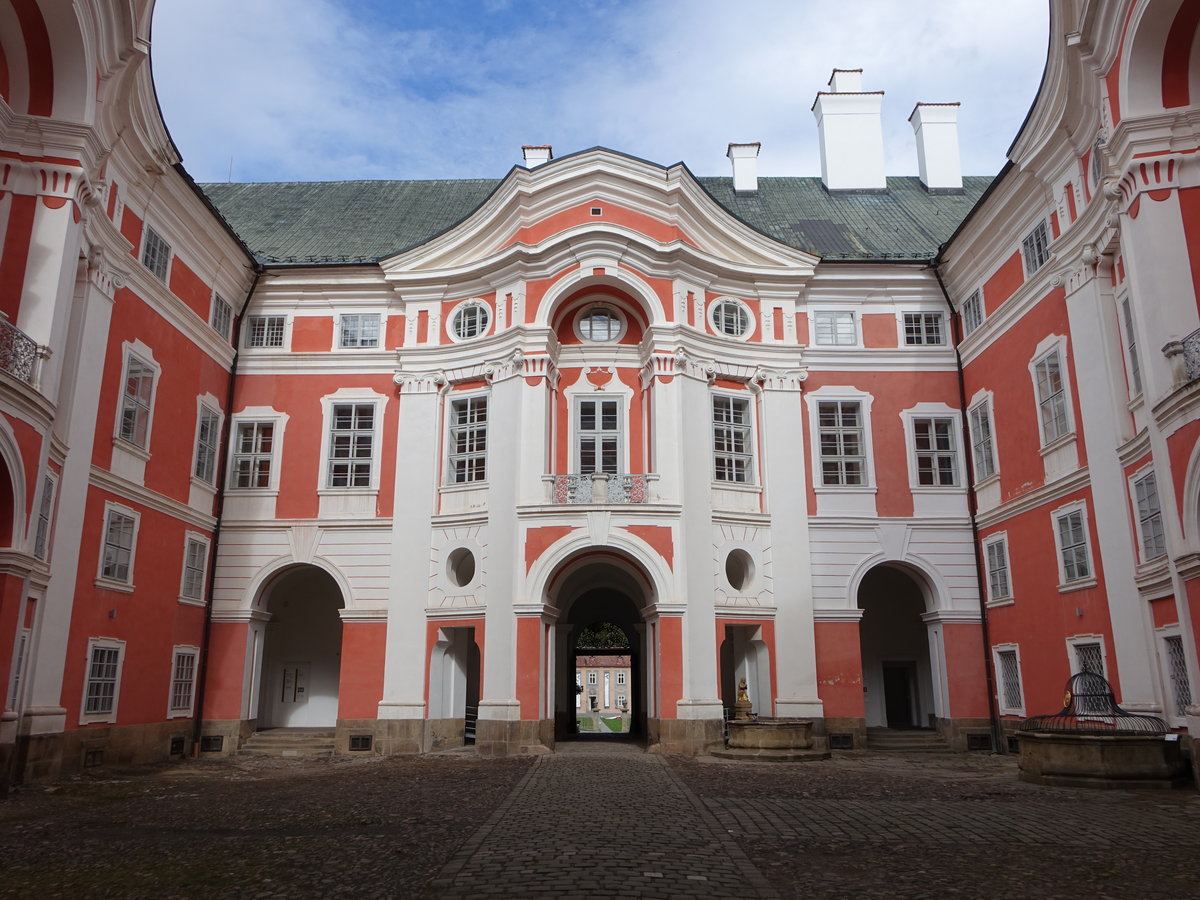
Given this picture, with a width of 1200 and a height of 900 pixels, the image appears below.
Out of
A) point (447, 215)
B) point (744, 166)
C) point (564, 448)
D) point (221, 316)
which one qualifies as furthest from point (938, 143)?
point (221, 316)

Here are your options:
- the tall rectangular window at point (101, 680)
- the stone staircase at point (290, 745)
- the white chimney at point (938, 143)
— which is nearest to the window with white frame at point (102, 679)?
the tall rectangular window at point (101, 680)

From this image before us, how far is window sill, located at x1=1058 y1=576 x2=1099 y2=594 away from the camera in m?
16.5

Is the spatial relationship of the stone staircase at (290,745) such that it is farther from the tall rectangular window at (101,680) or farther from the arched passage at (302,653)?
the tall rectangular window at (101,680)

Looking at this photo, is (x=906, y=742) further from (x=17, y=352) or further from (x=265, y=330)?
(x=17, y=352)

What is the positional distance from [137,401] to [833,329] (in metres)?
15.3

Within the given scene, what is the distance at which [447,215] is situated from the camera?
88.8 ft

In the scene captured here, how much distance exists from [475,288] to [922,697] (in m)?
15.1

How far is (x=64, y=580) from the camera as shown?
15.5 metres

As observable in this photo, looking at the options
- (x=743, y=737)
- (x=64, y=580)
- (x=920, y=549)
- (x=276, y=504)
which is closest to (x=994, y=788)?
(x=743, y=737)

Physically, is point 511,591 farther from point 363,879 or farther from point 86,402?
point 363,879

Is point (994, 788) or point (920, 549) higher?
point (920, 549)

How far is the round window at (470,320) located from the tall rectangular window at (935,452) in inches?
404

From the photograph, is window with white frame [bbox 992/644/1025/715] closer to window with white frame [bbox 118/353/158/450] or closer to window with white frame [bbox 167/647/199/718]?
window with white frame [bbox 167/647/199/718]

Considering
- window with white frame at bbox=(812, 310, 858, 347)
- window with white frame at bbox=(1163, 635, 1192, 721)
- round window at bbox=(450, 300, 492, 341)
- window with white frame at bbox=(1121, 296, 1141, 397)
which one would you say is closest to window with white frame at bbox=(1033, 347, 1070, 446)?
window with white frame at bbox=(1121, 296, 1141, 397)
